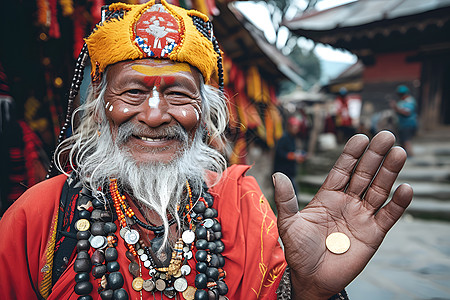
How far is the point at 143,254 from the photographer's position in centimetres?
136

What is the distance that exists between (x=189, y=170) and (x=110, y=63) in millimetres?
649

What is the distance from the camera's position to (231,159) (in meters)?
2.32

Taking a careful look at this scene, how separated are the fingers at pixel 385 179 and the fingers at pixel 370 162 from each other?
0.07 feet

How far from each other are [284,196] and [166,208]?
23.6 inches

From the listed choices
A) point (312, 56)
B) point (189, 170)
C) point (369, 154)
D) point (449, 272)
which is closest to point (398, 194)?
point (369, 154)

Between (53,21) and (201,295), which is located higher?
(53,21)

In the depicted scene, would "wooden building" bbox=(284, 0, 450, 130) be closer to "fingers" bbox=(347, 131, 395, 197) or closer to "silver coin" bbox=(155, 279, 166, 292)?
"fingers" bbox=(347, 131, 395, 197)

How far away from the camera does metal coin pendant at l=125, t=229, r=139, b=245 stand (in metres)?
1.36

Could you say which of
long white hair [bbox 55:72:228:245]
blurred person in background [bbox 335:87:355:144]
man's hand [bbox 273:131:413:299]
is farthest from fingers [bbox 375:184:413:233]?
blurred person in background [bbox 335:87:355:144]

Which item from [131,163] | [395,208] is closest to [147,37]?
[131,163]

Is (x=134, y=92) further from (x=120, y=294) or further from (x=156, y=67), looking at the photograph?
(x=120, y=294)

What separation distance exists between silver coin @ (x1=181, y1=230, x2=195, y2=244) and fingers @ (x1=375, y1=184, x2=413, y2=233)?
807 millimetres

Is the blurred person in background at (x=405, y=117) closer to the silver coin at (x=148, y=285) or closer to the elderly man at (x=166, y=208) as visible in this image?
the elderly man at (x=166, y=208)

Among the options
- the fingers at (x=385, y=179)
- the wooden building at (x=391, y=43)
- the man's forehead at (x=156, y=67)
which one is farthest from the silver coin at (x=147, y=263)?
the wooden building at (x=391, y=43)
